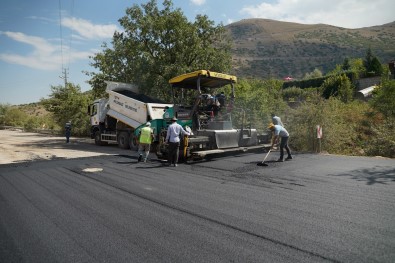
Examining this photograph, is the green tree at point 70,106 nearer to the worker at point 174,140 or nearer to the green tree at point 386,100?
the worker at point 174,140

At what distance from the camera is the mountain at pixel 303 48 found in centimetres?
9081

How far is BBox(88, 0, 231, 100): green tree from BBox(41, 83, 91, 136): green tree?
9.19m

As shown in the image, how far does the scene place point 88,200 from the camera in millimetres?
5672

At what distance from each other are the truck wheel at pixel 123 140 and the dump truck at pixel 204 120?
4349 mm

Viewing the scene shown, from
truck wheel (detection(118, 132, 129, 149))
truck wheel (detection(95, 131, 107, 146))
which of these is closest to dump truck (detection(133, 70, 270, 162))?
truck wheel (detection(118, 132, 129, 149))

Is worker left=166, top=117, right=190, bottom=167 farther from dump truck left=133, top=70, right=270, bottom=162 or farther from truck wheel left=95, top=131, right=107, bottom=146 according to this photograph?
truck wheel left=95, top=131, right=107, bottom=146

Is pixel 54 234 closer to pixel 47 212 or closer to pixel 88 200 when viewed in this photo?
pixel 47 212

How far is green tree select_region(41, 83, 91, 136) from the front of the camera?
93.4 ft

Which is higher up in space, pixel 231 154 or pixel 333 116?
pixel 333 116

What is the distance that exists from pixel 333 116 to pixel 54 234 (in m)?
11.9

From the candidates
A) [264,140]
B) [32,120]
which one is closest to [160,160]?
[264,140]

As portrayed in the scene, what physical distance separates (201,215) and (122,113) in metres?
11.9

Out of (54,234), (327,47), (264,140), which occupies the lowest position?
(54,234)

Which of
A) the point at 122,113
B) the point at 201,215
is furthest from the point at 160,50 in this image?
the point at 201,215
